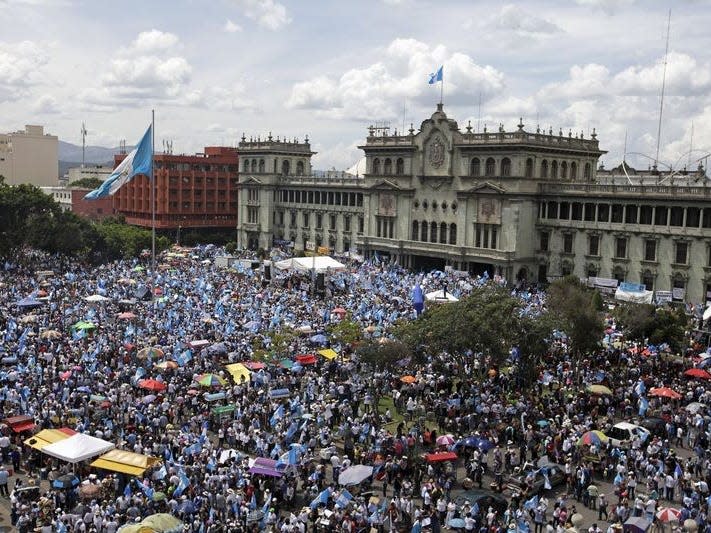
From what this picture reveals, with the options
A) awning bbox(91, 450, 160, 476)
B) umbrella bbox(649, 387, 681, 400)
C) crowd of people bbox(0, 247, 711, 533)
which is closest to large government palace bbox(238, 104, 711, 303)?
crowd of people bbox(0, 247, 711, 533)

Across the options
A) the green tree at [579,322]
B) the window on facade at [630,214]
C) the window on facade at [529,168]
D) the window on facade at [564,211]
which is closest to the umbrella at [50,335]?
the green tree at [579,322]

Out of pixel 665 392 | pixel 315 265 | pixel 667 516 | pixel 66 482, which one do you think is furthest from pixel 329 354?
pixel 315 265

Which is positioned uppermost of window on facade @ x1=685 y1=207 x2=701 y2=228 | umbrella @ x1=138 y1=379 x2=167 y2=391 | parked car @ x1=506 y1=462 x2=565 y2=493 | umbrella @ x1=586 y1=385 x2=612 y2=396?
window on facade @ x1=685 y1=207 x2=701 y2=228

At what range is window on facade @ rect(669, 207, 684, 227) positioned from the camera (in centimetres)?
5550

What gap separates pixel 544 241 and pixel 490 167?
8.14m

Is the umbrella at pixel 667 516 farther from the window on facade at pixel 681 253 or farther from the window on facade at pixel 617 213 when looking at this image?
the window on facade at pixel 617 213

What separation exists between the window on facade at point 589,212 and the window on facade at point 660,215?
5611 mm

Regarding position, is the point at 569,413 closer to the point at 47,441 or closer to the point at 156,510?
the point at 156,510

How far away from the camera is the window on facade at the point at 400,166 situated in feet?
247

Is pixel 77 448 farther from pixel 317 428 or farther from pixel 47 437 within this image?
pixel 317 428

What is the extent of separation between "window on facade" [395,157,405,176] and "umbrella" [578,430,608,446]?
170ft

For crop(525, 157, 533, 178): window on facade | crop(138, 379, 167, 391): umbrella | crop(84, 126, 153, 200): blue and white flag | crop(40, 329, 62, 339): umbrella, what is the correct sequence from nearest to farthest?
crop(138, 379, 167, 391): umbrella → crop(40, 329, 62, 339): umbrella → crop(84, 126, 153, 200): blue and white flag → crop(525, 157, 533, 178): window on facade

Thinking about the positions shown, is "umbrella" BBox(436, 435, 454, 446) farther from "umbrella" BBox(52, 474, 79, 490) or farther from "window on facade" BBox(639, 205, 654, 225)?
"window on facade" BBox(639, 205, 654, 225)

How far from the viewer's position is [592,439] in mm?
25797
